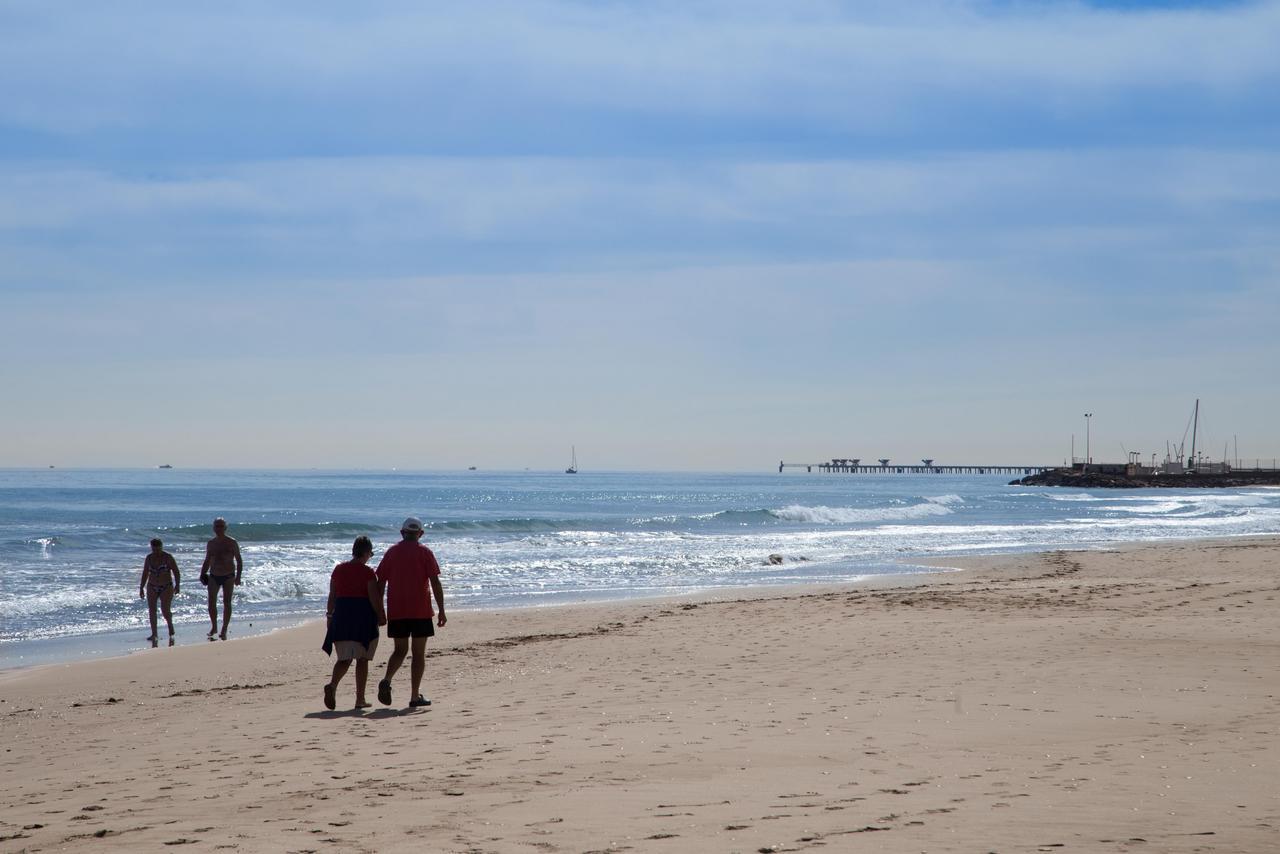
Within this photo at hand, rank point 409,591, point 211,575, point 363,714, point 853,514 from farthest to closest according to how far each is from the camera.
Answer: point 853,514
point 211,575
point 409,591
point 363,714

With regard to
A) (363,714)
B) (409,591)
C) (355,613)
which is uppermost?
(409,591)

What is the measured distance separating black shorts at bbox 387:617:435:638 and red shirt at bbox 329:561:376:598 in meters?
0.34

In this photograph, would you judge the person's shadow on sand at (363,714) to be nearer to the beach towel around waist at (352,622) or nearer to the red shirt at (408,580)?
the beach towel around waist at (352,622)

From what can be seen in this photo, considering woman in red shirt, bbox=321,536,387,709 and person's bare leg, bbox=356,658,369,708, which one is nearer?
person's bare leg, bbox=356,658,369,708

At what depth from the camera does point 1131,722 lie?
7.64 metres

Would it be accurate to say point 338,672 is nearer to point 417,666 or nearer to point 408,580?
point 417,666

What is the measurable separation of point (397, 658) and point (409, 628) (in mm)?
258

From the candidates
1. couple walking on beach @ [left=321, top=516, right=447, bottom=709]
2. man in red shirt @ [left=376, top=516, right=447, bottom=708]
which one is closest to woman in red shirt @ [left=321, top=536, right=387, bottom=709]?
couple walking on beach @ [left=321, top=516, right=447, bottom=709]

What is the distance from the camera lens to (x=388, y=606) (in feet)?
30.8

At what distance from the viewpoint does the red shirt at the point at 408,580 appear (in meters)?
9.31

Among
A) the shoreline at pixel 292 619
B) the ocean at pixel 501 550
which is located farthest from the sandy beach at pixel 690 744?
the ocean at pixel 501 550

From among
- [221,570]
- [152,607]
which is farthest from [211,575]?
[152,607]

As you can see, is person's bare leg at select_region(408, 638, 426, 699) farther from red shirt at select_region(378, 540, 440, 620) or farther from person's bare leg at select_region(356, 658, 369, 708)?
person's bare leg at select_region(356, 658, 369, 708)

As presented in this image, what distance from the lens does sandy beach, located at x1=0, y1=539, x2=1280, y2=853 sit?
5.23 m
